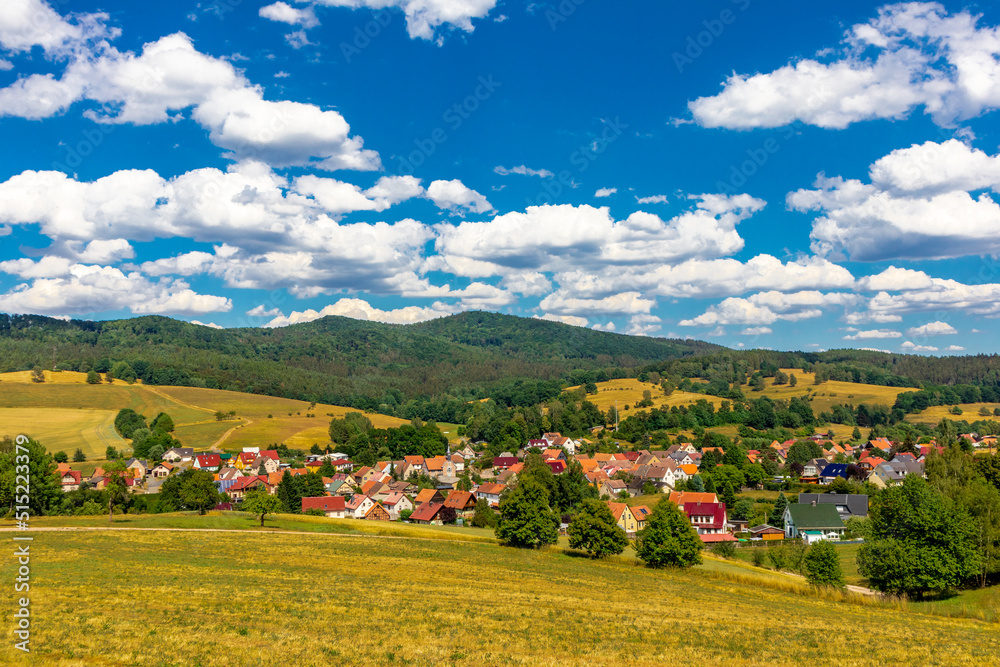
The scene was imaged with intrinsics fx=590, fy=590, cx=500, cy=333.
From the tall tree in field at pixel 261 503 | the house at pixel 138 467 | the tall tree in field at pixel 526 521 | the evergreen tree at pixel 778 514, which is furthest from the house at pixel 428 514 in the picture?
the house at pixel 138 467

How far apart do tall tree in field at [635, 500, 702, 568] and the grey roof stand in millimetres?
40352

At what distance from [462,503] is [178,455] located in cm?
6778

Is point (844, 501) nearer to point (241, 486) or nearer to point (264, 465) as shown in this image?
point (241, 486)

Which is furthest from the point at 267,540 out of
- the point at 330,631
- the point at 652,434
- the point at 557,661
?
the point at 652,434

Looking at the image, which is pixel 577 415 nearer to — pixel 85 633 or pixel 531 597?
pixel 531 597

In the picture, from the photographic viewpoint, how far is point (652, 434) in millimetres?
144625

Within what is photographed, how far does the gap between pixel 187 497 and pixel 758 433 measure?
130728mm

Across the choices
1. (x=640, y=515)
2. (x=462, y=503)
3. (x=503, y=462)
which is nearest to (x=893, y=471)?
(x=640, y=515)

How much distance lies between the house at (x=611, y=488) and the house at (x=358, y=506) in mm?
36010

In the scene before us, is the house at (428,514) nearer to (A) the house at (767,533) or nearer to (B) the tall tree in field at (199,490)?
(B) the tall tree in field at (199,490)

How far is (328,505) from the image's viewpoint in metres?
80.1

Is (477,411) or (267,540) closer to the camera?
(267,540)

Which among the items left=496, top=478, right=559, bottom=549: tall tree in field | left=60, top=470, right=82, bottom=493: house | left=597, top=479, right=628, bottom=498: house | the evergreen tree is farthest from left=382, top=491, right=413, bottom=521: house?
the evergreen tree

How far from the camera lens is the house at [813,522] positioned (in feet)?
230
